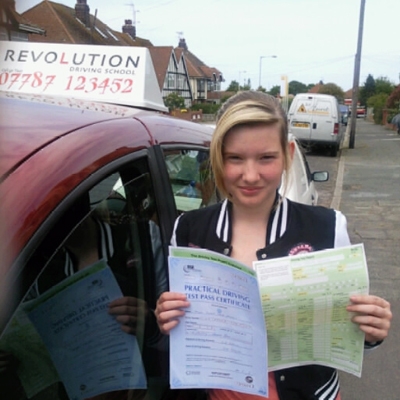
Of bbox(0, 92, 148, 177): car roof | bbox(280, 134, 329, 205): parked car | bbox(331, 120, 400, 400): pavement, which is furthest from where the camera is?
bbox(280, 134, 329, 205): parked car

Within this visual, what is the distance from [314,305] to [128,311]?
0.55 meters

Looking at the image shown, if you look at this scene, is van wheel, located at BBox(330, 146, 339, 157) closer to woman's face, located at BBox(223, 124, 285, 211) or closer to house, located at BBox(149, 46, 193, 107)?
woman's face, located at BBox(223, 124, 285, 211)

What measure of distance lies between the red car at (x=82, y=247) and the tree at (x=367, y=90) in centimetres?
8178

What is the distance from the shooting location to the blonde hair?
4.87 feet

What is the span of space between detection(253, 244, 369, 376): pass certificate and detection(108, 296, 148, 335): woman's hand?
42 centimetres

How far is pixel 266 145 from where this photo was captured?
1493 mm

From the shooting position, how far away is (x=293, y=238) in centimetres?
150

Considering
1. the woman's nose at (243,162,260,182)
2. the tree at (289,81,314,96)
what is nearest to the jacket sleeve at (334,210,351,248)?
the woman's nose at (243,162,260,182)

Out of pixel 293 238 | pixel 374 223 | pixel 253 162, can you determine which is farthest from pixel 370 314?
pixel 374 223

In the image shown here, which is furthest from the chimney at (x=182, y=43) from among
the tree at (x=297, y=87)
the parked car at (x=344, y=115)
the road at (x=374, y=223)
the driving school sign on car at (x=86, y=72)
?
the driving school sign on car at (x=86, y=72)

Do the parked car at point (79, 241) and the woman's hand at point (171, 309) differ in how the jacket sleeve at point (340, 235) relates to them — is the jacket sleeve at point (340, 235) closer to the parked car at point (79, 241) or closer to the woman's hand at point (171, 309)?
the woman's hand at point (171, 309)

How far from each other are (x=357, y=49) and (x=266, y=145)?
21.5 metres

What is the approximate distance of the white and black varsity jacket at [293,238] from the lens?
149cm

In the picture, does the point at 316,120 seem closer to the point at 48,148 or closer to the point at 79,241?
the point at 79,241
